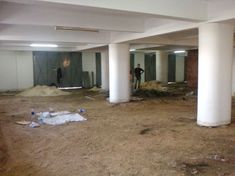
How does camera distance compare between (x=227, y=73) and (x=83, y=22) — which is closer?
(x=227, y=73)

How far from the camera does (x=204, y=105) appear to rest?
19.4 ft

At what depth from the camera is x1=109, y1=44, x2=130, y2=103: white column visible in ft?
32.0

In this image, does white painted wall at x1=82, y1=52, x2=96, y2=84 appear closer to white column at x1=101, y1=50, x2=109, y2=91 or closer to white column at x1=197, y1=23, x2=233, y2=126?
white column at x1=101, y1=50, x2=109, y2=91

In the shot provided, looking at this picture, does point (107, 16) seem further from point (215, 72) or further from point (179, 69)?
point (179, 69)

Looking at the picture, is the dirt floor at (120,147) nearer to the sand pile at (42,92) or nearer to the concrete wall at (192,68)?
the sand pile at (42,92)

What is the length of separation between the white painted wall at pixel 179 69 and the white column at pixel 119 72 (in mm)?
11764

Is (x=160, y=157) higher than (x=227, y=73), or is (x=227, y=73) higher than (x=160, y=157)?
(x=227, y=73)

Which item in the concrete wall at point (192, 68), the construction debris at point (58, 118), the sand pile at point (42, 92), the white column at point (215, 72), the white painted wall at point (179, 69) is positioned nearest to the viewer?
the white column at point (215, 72)

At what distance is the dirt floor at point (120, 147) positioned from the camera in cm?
367

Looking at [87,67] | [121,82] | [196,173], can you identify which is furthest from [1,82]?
[196,173]

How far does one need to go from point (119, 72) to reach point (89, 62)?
779 cm

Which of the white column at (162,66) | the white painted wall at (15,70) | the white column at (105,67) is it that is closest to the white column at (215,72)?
the white column at (105,67)

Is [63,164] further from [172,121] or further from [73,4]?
[172,121]

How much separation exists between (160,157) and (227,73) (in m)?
2.82
